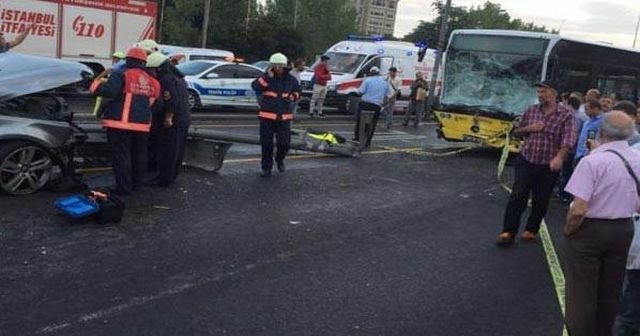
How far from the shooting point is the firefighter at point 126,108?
7340 millimetres

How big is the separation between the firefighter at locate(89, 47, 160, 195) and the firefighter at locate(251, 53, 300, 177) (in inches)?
92.0

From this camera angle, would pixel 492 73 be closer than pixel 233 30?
Yes

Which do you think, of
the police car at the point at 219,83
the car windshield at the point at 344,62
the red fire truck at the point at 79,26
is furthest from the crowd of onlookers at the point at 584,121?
the red fire truck at the point at 79,26

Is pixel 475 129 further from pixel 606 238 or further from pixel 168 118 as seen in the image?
pixel 606 238

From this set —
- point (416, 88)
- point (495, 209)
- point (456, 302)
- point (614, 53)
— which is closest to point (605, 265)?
point (456, 302)

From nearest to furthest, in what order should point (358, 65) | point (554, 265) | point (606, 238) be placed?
point (606, 238)
point (554, 265)
point (358, 65)

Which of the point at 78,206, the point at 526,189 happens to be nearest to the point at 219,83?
the point at 78,206

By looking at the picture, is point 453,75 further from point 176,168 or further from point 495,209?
point 176,168

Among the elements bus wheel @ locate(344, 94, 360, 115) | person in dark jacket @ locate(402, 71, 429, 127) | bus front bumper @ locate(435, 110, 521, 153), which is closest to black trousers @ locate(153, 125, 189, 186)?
bus front bumper @ locate(435, 110, 521, 153)

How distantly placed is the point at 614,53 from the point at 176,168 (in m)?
10.7

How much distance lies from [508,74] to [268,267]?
9.66 metres

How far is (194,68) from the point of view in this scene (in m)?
19.0

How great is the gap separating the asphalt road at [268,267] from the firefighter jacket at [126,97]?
87 cm

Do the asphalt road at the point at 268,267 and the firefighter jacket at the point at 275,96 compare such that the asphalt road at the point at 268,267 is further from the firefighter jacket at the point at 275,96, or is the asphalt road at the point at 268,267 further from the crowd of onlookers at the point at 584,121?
the crowd of onlookers at the point at 584,121
